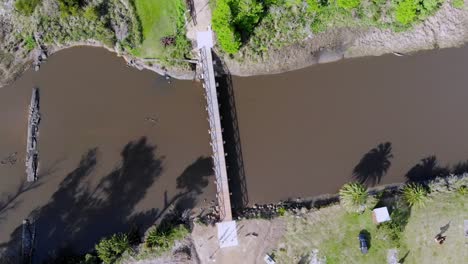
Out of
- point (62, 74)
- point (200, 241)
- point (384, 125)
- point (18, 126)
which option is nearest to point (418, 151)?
point (384, 125)

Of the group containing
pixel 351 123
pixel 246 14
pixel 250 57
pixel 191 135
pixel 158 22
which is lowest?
pixel 351 123

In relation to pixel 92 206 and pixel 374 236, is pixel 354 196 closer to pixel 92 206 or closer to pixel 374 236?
pixel 374 236

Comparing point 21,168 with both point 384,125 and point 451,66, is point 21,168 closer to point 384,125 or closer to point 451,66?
point 384,125

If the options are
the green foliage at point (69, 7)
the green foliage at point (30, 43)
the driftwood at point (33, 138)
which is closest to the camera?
the driftwood at point (33, 138)

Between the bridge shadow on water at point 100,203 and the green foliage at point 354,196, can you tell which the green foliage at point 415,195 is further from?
the bridge shadow on water at point 100,203

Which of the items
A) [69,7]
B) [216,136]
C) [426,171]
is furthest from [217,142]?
[426,171]

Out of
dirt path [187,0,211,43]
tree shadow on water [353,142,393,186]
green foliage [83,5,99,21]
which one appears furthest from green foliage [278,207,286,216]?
green foliage [83,5,99,21]

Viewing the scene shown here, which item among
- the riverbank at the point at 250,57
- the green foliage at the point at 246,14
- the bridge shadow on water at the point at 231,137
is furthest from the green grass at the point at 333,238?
the green foliage at the point at 246,14
